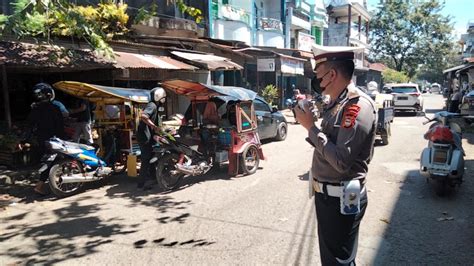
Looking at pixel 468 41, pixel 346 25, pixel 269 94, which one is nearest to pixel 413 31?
pixel 346 25

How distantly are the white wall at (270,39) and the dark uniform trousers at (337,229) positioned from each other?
2104 cm

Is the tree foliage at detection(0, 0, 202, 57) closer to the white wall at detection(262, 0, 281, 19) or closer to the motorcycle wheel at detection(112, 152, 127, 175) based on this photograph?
the motorcycle wheel at detection(112, 152, 127, 175)

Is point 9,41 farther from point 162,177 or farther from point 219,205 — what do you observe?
point 219,205

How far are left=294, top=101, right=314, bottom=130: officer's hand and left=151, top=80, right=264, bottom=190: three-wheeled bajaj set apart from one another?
4.59 metres

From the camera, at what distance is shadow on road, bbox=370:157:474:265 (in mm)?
4020

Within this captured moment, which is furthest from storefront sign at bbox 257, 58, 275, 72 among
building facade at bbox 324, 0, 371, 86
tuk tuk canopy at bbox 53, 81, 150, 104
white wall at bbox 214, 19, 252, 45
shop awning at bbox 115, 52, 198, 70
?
building facade at bbox 324, 0, 371, 86

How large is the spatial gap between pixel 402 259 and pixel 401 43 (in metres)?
50.8

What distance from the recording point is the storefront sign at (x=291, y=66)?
20.1m

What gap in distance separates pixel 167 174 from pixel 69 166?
1.60 meters

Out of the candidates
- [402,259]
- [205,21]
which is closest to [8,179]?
[402,259]

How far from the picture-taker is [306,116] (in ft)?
8.08

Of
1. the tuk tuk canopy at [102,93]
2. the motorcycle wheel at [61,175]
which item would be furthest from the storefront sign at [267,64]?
the motorcycle wheel at [61,175]

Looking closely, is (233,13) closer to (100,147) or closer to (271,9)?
(271,9)

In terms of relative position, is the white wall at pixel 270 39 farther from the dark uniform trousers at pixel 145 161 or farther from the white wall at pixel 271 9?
the dark uniform trousers at pixel 145 161
